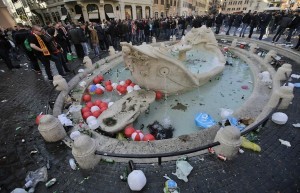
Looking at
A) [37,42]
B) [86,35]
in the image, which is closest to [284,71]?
[37,42]

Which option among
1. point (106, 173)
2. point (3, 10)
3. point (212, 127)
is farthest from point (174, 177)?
point (3, 10)

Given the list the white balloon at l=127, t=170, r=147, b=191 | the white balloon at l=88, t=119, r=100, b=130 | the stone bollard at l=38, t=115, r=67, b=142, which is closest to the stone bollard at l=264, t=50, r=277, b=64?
the white balloon at l=88, t=119, r=100, b=130

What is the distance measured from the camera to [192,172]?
323 centimetres

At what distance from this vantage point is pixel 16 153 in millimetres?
3961

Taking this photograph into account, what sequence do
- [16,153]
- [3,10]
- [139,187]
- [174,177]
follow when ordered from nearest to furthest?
[139,187] < [174,177] < [16,153] < [3,10]

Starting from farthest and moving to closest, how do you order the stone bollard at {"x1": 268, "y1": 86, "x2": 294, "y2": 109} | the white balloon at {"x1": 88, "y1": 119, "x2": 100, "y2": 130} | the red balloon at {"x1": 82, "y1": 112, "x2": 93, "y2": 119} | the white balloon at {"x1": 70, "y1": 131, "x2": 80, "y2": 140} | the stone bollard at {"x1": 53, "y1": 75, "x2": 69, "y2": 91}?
the stone bollard at {"x1": 53, "y1": 75, "x2": 69, "y2": 91}, the red balloon at {"x1": 82, "y1": 112, "x2": 93, "y2": 119}, the white balloon at {"x1": 88, "y1": 119, "x2": 100, "y2": 130}, the stone bollard at {"x1": 268, "y1": 86, "x2": 294, "y2": 109}, the white balloon at {"x1": 70, "y1": 131, "x2": 80, "y2": 140}

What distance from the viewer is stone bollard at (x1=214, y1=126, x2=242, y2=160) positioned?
10.3ft

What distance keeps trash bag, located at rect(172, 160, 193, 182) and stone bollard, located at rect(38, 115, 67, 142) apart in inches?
110

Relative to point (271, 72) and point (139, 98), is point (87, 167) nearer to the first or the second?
point (139, 98)

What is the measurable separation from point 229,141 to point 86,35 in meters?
10.3

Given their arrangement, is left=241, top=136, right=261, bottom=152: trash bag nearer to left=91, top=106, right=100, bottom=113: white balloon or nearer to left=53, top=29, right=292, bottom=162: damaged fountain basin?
left=53, top=29, right=292, bottom=162: damaged fountain basin

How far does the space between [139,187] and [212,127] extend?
2.24 m

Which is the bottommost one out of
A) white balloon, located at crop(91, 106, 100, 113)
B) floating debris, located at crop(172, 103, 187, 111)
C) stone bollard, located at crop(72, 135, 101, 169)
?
floating debris, located at crop(172, 103, 187, 111)

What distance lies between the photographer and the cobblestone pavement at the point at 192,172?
3010 mm
